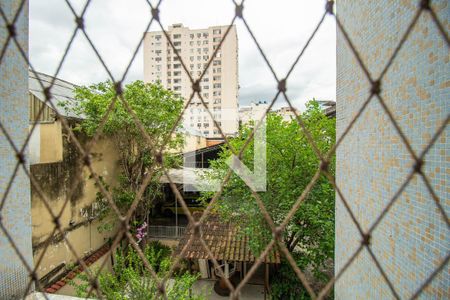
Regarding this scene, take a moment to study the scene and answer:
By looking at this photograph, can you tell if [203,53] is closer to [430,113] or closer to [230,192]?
[230,192]

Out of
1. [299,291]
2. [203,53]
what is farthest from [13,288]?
[203,53]

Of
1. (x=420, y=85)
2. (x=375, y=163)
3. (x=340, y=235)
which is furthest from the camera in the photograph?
(x=340, y=235)

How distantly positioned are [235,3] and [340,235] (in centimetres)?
172

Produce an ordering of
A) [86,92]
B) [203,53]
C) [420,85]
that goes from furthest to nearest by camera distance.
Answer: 1. [203,53]
2. [86,92]
3. [420,85]

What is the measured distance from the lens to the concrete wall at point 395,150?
1001 mm

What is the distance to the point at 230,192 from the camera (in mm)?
5039

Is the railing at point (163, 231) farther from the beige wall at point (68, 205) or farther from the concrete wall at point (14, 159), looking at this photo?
the concrete wall at point (14, 159)

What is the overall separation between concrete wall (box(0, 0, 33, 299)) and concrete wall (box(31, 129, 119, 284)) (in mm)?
3022

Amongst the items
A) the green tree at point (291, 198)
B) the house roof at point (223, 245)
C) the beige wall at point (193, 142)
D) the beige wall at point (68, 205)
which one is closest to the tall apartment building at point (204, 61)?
the beige wall at point (193, 142)

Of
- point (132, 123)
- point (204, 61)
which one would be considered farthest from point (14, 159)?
point (204, 61)

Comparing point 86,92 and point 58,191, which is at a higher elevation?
point 86,92

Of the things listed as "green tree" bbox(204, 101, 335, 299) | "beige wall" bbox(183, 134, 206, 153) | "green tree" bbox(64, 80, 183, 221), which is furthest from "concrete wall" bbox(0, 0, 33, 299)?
"beige wall" bbox(183, 134, 206, 153)

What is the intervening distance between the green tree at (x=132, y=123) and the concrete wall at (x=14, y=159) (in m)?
3.20

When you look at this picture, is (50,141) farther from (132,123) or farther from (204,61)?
(204,61)
